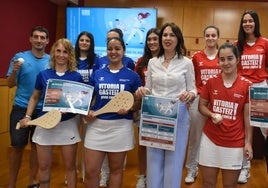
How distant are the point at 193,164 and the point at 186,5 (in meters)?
3.43

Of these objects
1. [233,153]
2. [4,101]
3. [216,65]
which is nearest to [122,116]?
[233,153]

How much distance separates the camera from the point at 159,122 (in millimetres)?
2119

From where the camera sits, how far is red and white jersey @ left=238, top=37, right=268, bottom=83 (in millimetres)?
2828

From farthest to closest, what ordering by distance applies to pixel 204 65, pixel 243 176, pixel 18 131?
1. pixel 243 176
2. pixel 204 65
3. pixel 18 131

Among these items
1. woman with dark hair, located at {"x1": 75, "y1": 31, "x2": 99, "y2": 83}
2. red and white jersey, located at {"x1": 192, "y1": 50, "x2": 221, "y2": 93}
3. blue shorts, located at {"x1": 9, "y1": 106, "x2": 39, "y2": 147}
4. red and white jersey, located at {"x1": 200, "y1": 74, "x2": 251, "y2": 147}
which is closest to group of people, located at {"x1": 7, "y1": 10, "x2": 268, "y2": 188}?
red and white jersey, located at {"x1": 200, "y1": 74, "x2": 251, "y2": 147}

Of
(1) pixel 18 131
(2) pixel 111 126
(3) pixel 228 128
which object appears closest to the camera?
(3) pixel 228 128

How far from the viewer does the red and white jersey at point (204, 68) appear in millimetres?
2930

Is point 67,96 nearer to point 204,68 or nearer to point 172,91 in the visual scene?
point 172,91

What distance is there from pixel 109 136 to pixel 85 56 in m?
1.05

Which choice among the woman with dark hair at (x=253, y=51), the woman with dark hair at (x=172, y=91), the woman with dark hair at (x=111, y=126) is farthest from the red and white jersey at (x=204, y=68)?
the woman with dark hair at (x=111, y=126)

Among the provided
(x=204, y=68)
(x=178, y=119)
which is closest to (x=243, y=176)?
(x=204, y=68)

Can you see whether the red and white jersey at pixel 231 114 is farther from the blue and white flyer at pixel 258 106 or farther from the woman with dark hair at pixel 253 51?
the woman with dark hair at pixel 253 51

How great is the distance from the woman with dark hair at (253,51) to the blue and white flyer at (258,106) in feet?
2.67

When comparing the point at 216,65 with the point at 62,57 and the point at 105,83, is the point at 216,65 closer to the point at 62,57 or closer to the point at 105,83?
the point at 105,83
